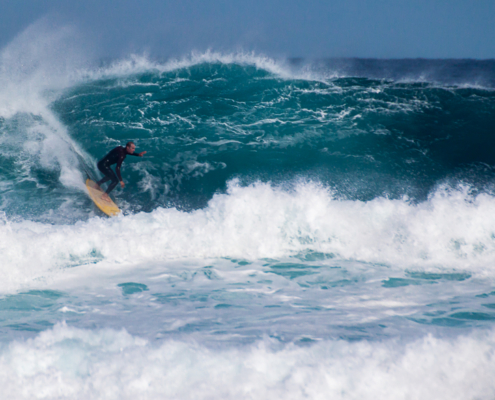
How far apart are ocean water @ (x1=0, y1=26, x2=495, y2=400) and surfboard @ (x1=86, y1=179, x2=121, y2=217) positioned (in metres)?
0.36

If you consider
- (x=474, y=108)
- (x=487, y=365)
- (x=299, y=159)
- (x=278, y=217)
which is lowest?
(x=487, y=365)

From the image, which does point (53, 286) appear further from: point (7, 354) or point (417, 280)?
point (417, 280)

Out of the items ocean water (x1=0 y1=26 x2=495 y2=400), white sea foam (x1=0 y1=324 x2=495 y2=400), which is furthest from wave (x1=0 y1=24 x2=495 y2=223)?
white sea foam (x1=0 y1=324 x2=495 y2=400)

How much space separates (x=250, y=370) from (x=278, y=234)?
4126 mm

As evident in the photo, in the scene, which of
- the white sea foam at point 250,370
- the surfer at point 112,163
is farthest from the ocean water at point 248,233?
the surfer at point 112,163

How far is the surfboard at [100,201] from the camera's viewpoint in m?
7.89

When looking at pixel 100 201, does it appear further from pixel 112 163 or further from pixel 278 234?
pixel 278 234

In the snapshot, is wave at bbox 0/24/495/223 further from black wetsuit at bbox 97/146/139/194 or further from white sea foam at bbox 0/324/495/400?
white sea foam at bbox 0/324/495/400

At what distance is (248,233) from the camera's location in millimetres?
7172

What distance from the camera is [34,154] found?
31.3ft

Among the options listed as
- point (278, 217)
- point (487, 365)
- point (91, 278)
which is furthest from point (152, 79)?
point (487, 365)

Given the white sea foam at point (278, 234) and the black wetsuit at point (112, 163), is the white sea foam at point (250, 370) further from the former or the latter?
the black wetsuit at point (112, 163)

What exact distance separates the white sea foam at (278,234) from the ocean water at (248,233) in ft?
0.13

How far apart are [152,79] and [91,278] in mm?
8457
